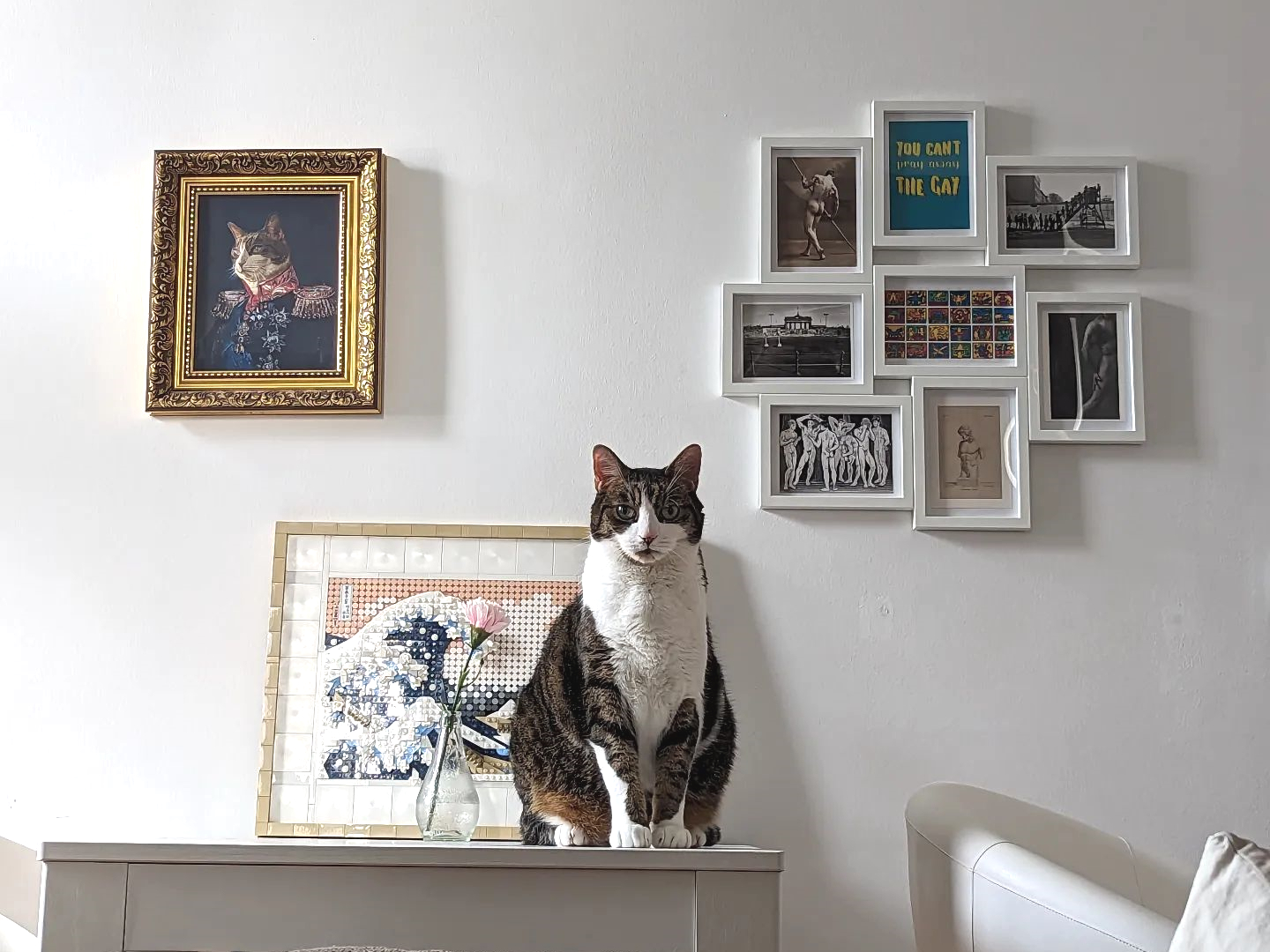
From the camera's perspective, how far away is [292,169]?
198cm

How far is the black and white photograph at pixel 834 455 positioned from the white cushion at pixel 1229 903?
973 mm

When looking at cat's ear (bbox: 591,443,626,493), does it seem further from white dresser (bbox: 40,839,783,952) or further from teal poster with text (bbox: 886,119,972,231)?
teal poster with text (bbox: 886,119,972,231)

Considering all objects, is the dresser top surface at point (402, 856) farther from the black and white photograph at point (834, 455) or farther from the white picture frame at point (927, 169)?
the white picture frame at point (927, 169)

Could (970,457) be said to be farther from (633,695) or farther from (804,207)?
(633,695)

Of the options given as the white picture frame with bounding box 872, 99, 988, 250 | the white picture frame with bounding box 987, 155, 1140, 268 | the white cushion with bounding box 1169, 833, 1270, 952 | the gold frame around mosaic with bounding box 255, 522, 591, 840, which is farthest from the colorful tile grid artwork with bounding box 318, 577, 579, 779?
the white cushion with bounding box 1169, 833, 1270, 952

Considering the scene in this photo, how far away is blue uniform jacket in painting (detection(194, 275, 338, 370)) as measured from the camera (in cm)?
194

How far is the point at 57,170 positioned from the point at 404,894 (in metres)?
1.35

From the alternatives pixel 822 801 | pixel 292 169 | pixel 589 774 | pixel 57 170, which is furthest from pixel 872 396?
pixel 57 170

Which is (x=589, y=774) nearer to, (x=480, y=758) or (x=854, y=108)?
(x=480, y=758)

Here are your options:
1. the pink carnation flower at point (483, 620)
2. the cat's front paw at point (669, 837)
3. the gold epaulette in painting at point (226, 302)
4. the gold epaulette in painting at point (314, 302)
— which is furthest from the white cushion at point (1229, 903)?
the gold epaulette in painting at point (226, 302)

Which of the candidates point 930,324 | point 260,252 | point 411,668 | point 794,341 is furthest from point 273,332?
point 930,324

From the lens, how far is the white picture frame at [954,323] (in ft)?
6.33

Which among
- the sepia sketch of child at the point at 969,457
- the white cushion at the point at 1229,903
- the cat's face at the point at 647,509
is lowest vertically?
the white cushion at the point at 1229,903

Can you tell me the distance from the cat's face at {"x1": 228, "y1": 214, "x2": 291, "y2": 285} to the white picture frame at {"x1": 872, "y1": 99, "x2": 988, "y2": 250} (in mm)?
961
